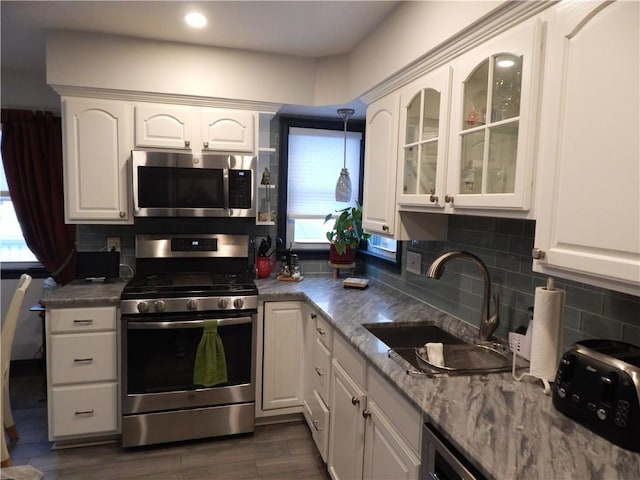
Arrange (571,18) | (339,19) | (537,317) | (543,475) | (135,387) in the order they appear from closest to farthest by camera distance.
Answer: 1. (543,475)
2. (571,18)
3. (537,317)
4. (339,19)
5. (135,387)

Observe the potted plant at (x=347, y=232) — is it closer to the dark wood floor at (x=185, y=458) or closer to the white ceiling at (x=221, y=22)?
the white ceiling at (x=221, y=22)

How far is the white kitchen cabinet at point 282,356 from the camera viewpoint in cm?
273

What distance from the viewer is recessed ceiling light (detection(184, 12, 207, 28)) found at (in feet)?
7.46

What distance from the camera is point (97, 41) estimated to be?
2.58m

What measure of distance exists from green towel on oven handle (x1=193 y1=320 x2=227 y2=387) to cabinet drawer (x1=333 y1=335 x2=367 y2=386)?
793mm

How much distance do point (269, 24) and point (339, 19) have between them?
397mm

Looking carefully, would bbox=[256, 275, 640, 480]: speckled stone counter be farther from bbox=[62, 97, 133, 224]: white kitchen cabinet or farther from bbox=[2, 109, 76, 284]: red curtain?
bbox=[2, 109, 76, 284]: red curtain

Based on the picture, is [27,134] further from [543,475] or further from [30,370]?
[543,475]

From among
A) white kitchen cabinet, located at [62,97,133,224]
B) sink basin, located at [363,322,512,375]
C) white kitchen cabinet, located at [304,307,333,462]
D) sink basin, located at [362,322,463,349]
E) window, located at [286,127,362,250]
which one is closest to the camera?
sink basin, located at [363,322,512,375]

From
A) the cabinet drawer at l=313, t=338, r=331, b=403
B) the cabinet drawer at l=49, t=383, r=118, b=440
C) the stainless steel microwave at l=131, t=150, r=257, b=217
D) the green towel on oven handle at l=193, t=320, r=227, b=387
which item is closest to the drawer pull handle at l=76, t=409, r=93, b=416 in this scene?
the cabinet drawer at l=49, t=383, r=118, b=440

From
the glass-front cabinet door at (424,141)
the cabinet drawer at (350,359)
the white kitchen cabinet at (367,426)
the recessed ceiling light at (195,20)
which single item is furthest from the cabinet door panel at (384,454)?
the recessed ceiling light at (195,20)

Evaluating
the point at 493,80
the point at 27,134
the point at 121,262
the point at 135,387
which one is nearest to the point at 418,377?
the point at 493,80

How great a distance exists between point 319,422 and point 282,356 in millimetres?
516

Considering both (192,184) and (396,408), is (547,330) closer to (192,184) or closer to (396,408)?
(396,408)
